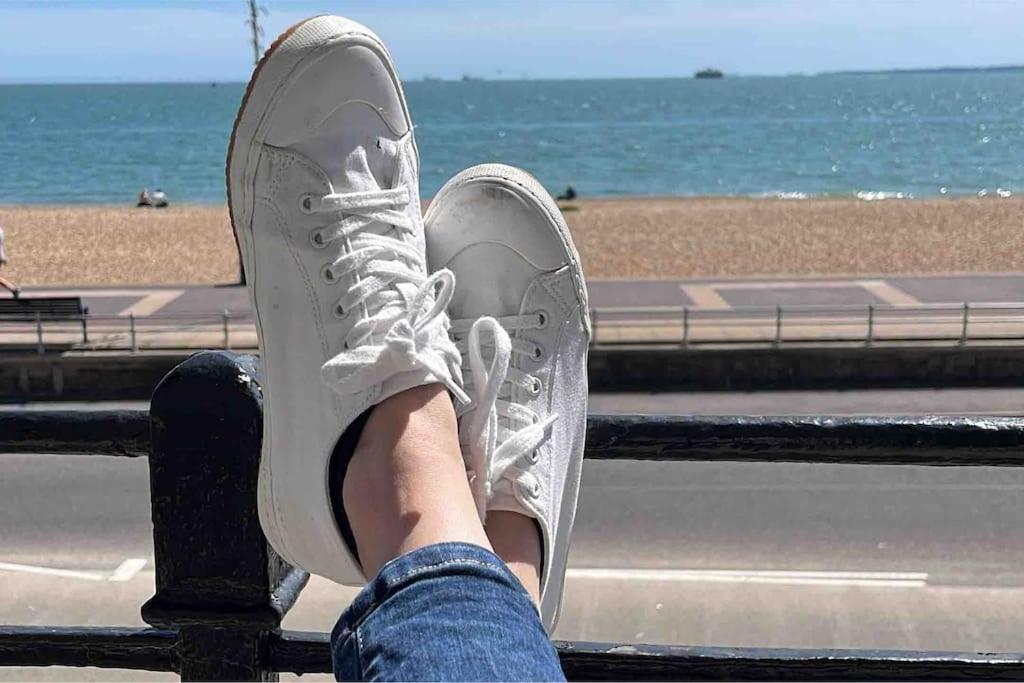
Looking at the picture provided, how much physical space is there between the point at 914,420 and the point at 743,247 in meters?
19.3

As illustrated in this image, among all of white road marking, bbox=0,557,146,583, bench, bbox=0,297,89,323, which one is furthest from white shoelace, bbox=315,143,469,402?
bench, bbox=0,297,89,323

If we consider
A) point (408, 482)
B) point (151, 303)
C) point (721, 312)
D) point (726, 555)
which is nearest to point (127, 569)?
point (726, 555)

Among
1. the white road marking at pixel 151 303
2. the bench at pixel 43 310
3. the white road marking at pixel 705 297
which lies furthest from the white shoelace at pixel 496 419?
the white road marking at pixel 151 303

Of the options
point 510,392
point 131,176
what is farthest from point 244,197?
point 131,176

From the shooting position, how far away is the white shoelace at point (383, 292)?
60.2 inches

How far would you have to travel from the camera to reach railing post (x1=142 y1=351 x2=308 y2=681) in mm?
1057

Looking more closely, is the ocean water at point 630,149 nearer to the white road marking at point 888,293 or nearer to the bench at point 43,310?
the bench at point 43,310

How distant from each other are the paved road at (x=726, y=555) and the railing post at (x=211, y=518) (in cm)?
379

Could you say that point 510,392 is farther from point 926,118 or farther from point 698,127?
point 926,118

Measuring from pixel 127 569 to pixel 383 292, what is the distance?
4790 millimetres

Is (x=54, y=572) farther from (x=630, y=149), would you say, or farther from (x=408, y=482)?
(x=630, y=149)

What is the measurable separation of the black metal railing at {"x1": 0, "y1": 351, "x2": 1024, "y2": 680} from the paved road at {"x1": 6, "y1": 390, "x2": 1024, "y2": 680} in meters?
3.71

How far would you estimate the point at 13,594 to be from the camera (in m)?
5.41

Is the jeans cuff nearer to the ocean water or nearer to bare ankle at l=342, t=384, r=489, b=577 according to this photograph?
bare ankle at l=342, t=384, r=489, b=577
